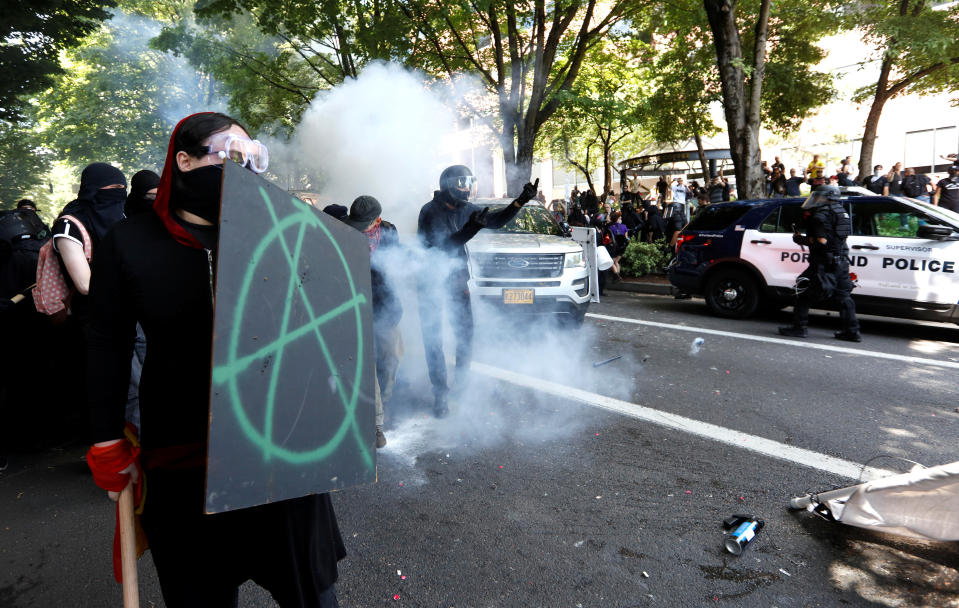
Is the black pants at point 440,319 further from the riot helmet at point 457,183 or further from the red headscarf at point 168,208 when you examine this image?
the red headscarf at point 168,208

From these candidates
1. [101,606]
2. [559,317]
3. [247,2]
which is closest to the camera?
[101,606]

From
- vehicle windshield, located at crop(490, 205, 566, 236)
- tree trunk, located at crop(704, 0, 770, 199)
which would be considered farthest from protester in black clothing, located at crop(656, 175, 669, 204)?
vehicle windshield, located at crop(490, 205, 566, 236)

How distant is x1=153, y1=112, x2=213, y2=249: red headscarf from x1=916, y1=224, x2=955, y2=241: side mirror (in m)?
7.54

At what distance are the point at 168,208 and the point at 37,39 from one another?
991cm

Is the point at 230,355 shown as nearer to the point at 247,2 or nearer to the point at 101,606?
the point at 101,606

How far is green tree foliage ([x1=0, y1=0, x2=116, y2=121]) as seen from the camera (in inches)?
313

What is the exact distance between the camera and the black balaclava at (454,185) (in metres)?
4.19

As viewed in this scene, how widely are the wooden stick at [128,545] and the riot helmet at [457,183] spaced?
307 cm

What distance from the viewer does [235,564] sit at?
149 centimetres

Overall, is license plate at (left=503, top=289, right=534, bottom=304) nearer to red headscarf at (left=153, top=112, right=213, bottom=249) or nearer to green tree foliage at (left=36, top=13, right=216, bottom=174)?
red headscarf at (left=153, top=112, right=213, bottom=249)

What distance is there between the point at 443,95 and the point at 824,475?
11009 mm

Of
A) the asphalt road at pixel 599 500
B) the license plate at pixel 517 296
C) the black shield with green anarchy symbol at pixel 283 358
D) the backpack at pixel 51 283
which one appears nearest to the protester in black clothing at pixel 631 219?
the license plate at pixel 517 296

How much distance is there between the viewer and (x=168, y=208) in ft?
4.74

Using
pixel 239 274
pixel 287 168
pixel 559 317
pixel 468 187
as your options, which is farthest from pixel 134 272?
pixel 287 168
